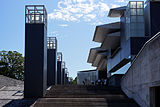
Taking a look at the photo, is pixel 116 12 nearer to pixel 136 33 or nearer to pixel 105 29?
pixel 105 29

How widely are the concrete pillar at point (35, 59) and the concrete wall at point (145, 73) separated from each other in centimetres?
590

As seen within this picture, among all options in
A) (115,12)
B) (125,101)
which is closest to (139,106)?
(125,101)

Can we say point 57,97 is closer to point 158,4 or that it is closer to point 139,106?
point 139,106

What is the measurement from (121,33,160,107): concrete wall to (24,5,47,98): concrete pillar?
19.4ft

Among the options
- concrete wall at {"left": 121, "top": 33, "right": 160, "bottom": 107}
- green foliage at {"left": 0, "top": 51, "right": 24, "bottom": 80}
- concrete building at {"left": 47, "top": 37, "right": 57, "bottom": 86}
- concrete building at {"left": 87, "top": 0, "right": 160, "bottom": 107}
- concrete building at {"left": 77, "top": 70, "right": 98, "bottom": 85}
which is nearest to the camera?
concrete wall at {"left": 121, "top": 33, "right": 160, "bottom": 107}

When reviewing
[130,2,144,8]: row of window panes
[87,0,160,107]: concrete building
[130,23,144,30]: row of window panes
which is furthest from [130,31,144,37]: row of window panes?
[130,2,144,8]: row of window panes

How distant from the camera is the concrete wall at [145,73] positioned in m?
13.3

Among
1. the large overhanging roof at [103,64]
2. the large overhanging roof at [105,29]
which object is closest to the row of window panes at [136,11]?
the large overhanging roof at [105,29]

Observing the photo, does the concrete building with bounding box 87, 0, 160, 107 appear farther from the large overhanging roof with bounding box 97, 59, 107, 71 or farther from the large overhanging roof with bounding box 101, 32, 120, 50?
the large overhanging roof with bounding box 97, 59, 107, 71

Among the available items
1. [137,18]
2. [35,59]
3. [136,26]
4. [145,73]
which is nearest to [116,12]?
[137,18]

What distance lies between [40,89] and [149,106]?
7.40m

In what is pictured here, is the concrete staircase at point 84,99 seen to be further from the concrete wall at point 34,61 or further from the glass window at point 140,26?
the glass window at point 140,26

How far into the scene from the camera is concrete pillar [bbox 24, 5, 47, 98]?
18.2 m

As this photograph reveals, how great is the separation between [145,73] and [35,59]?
739 cm
